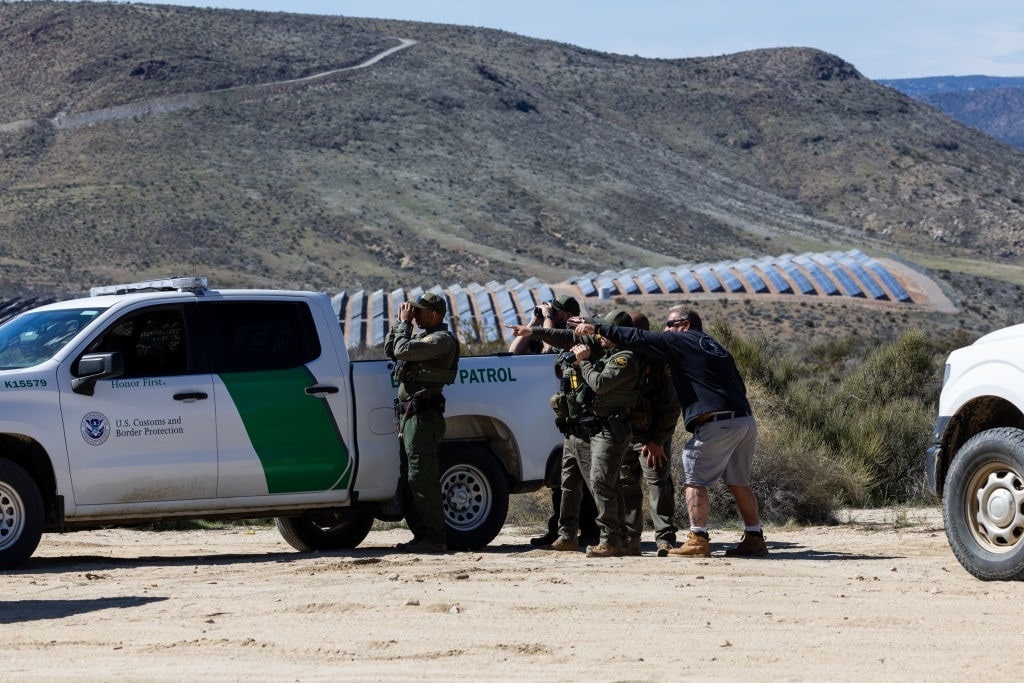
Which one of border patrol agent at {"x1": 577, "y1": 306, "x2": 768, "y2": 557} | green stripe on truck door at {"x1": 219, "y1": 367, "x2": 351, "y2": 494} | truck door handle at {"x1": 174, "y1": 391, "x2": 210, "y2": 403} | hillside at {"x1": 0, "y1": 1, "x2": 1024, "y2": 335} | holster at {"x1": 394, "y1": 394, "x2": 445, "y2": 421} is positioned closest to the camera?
border patrol agent at {"x1": 577, "y1": 306, "x2": 768, "y2": 557}

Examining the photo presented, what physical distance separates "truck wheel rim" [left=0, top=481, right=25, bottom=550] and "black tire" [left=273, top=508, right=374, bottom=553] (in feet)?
7.95

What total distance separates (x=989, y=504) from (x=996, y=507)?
74 millimetres

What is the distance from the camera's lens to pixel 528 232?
8338 centimetres

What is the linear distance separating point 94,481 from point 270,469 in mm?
1211

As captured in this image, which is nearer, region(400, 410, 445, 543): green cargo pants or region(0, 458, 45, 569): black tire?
region(0, 458, 45, 569): black tire

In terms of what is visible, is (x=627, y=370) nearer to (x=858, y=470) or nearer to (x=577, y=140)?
(x=858, y=470)

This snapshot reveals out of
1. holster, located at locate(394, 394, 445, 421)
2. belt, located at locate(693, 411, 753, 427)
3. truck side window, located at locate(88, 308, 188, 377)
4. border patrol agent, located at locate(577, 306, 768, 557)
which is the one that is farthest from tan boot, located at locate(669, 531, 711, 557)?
truck side window, located at locate(88, 308, 188, 377)

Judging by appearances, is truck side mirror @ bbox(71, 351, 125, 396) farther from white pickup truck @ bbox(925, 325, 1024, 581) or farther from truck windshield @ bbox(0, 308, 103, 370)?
white pickup truck @ bbox(925, 325, 1024, 581)

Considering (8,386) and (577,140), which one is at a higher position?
(577,140)

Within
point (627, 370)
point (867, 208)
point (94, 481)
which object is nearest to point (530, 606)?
point (627, 370)

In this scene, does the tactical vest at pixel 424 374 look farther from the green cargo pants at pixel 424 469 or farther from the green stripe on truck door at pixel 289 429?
the green stripe on truck door at pixel 289 429

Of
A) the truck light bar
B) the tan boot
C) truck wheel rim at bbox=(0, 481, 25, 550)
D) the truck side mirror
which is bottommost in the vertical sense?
the tan boot

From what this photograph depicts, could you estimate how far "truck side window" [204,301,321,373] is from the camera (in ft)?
37.8

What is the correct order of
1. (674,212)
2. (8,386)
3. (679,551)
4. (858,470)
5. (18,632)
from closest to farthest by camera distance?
(18,632)
(8,386)
(679,551)
(858,470)
(674,212)
